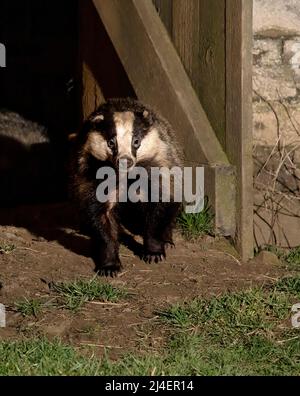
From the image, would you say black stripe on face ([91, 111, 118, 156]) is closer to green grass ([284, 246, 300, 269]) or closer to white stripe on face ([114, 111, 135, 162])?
white stripe on face ([114, 111, 135, 162])

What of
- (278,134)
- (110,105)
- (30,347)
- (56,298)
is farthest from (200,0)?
(30,347)

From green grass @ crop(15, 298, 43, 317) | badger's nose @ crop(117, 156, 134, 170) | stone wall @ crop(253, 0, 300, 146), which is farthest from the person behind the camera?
stone wall @ crop(253, 0, 300, 146)

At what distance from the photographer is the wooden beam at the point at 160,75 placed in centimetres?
633

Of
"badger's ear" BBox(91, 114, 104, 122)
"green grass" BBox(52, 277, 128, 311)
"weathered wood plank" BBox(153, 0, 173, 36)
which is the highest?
"weathered wood plank" BBox(153, 0, 173, 36)

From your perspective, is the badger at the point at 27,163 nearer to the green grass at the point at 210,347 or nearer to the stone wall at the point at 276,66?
the stone wall at the point at 276,66

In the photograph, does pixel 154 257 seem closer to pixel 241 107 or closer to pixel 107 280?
pixel 107 280

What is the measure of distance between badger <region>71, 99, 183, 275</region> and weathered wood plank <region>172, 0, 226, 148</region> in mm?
372

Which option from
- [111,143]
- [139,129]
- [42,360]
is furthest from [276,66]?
[42,360]

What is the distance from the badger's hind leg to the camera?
6.06 m

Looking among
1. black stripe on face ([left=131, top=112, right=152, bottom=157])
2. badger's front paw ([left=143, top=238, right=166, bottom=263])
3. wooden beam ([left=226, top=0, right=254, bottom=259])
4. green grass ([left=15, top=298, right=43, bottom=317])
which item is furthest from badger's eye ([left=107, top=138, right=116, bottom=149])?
green grass ([left=15, top=298, right=43, bottom=317])

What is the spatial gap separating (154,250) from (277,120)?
1.88 meters

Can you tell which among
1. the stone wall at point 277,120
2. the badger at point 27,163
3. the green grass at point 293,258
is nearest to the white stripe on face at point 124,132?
the green grass at point 293,258

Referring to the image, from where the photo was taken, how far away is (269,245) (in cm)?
716

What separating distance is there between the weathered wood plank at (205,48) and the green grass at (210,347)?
1.57m
